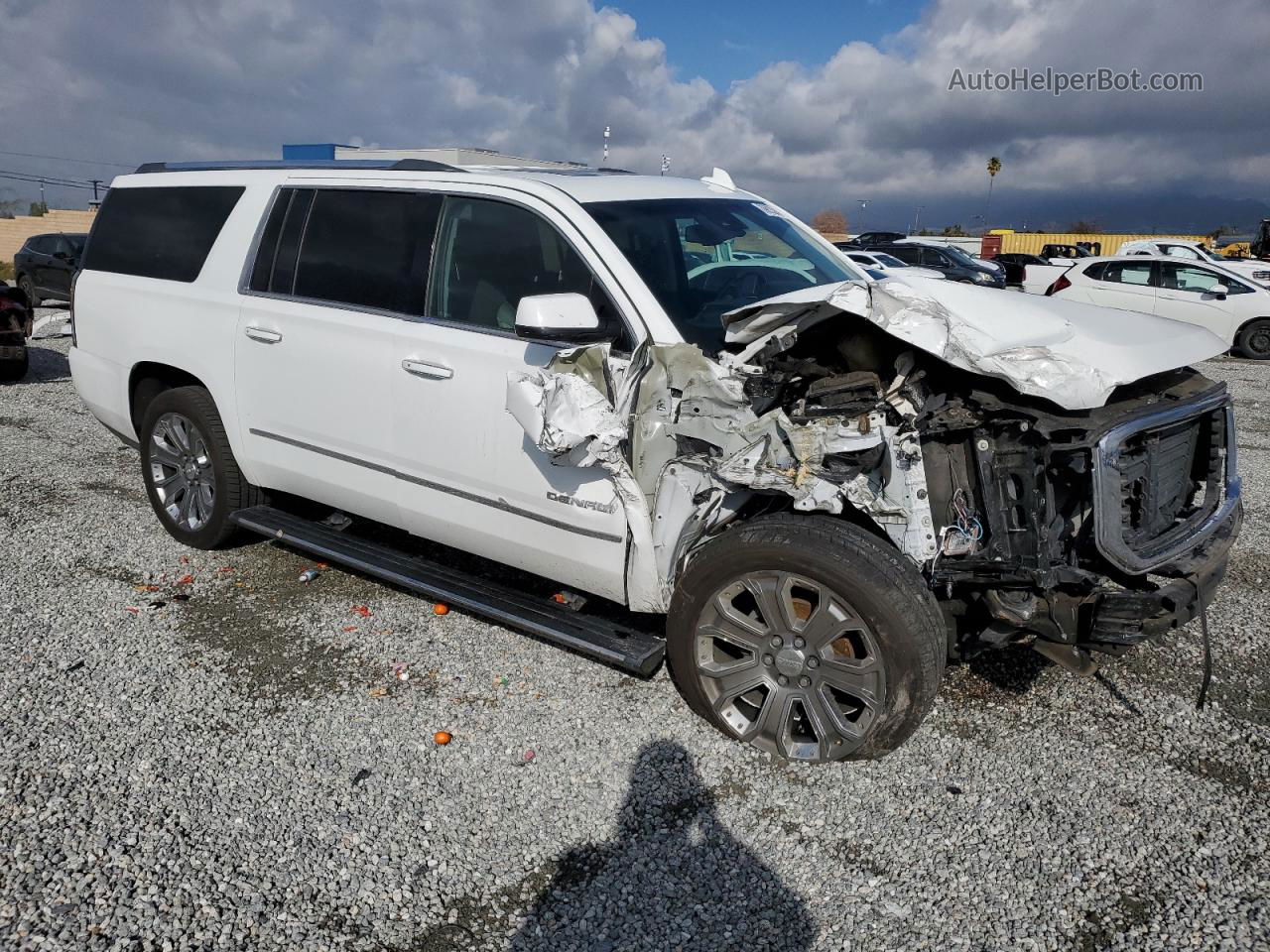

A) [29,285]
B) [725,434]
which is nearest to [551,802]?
[725,434]

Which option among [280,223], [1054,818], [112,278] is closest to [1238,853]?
[1054,818]

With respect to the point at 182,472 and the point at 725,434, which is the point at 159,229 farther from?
the point at 725,434

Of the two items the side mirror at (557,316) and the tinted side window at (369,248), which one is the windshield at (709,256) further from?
the tinted side window at (369,248)

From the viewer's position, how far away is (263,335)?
4492mm

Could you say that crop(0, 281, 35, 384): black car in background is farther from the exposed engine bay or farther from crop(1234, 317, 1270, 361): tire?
crop(1234, 317, 1270, 361): tire

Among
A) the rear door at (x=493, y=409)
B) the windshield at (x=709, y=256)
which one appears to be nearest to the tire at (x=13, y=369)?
the rear door at (x=493, y=409)

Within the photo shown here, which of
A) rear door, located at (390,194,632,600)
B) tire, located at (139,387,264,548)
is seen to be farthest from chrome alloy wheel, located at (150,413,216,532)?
rear door, located at (390,194,632,600)

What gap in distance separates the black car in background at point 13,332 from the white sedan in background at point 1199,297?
48.1ft

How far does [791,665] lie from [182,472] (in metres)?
3.69

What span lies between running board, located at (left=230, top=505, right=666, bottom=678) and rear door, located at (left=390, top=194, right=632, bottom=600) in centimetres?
14

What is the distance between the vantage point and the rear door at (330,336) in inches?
161

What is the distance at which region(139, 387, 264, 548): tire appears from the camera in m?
4.91

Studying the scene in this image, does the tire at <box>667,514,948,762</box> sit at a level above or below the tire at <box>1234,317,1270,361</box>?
above

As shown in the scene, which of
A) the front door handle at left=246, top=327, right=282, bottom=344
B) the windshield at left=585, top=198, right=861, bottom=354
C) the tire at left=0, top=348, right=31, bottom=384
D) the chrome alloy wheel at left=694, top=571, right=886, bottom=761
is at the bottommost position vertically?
the chrome alloy wheel at left=694, top=571, right=886, bottom=761
